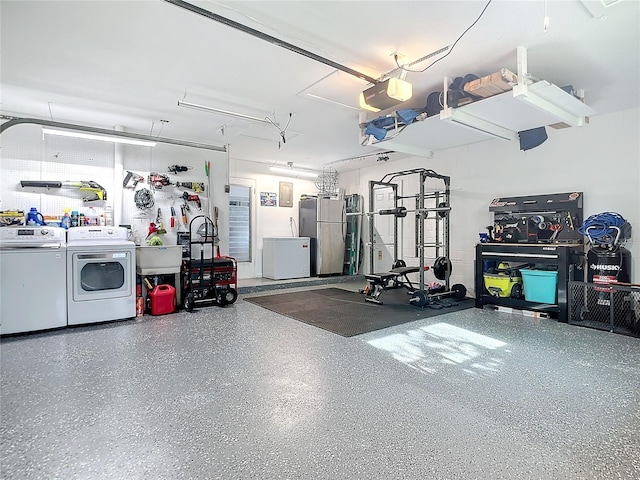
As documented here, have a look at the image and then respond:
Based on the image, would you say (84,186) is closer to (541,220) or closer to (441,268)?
(441,268)

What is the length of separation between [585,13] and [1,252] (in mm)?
6142

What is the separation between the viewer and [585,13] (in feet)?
8.57

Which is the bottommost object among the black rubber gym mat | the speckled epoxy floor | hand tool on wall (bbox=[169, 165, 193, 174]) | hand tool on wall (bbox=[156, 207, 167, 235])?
the speckled epoxy floor

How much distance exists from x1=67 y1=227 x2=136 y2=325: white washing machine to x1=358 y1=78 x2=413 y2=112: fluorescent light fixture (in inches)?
147

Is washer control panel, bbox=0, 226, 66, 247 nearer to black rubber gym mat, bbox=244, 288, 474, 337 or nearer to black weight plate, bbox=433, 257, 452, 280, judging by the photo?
black rubber gym mat, bbox=244, 288, 474, 337

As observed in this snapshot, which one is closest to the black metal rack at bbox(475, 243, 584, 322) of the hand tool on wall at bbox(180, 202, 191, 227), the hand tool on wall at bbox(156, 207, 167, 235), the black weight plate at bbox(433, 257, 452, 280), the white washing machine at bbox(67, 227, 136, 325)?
the black weight plate at bbox(433, 257, 452, 280)

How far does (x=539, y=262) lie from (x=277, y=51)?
4.38 metres

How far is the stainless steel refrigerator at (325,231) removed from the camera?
8281mm

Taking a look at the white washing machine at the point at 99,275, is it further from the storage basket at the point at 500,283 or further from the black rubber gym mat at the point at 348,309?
the storage basket at the point at 500,283

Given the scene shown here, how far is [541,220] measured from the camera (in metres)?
5.02

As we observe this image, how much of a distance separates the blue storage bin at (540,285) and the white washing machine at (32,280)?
244 inches

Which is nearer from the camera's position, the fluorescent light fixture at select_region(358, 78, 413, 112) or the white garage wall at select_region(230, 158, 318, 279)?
the fluorescent light fixture at select_region(358, 78, 413, 112)

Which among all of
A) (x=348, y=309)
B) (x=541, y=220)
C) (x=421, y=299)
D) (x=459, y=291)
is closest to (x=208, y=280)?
(x=348, y=309)

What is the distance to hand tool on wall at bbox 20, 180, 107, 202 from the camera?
4918mm
